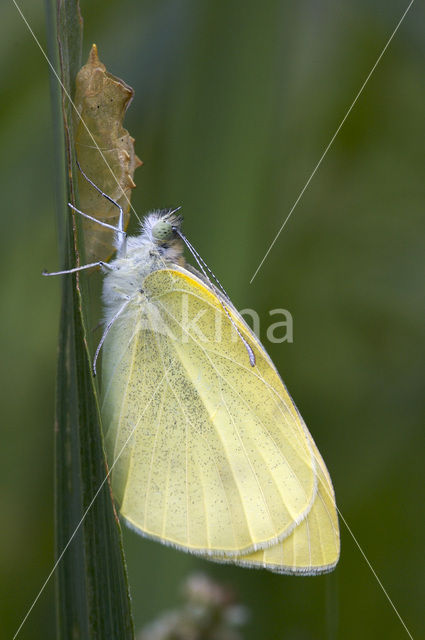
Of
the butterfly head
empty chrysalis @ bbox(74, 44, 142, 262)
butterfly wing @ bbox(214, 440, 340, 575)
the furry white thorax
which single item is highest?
empty chrysalis @ bbox(74, 44, 142, 262)

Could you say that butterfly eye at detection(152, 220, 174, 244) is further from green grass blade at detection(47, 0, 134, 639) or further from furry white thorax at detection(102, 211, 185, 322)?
green grass blade at detection(47, 0, 134, 639)

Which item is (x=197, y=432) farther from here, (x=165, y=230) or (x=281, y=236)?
(x=281, y=236)

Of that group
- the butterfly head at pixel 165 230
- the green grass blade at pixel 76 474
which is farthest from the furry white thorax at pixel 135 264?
the green grass blade at pixel 76 474

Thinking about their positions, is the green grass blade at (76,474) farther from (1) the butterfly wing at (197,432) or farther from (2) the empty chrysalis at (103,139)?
(1) the butterfly wing at (197,432)

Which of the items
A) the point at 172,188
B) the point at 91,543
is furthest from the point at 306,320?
the point at 91,543

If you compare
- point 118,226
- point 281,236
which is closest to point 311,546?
point 118,226

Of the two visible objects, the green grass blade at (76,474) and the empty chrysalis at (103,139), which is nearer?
the green grass blade at (76,474)

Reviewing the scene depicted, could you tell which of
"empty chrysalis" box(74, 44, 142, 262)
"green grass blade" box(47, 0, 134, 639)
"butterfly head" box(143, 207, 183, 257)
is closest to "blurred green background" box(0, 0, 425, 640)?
"butterfly head" box(143, 207, 183, 257)
